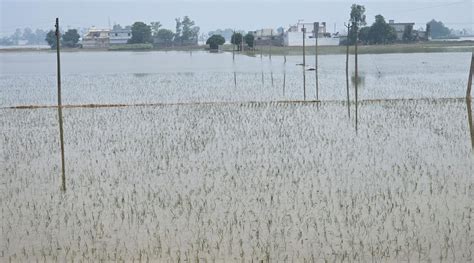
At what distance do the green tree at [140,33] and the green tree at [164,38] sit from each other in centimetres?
871

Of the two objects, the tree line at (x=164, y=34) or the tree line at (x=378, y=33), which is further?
the tree line at (x=164, y=34)

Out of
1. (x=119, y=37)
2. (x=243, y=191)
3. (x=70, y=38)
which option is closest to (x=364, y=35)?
(x=70, y=38)

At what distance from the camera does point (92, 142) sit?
38.9 feet

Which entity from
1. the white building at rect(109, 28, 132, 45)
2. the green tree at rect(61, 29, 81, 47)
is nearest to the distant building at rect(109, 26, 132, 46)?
the white building at rect(109, 28, 132, 45)

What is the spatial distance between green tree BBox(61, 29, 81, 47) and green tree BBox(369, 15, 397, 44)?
50.6 metres

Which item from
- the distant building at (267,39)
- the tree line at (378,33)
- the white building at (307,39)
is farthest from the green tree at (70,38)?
the tree line at (378,33)

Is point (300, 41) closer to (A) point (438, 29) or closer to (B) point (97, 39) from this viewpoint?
(B) point (97, 39)

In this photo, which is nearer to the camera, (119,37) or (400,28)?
(400,28)

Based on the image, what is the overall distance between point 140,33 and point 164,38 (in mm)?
10949

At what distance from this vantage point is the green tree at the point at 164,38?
4528 inches

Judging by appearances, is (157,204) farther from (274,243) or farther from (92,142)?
(92,142)

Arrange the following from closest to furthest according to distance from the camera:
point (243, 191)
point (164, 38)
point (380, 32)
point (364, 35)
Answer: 1. point (243, 191)
2. point (380, 32)
3. point (364, 35)
4. point (164, 38)

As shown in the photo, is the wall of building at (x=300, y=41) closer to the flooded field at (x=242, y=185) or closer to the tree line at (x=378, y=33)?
the tree line at (x=378, y=33)

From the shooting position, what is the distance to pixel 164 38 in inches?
4530
